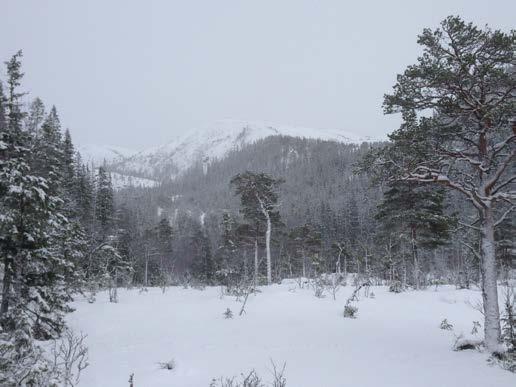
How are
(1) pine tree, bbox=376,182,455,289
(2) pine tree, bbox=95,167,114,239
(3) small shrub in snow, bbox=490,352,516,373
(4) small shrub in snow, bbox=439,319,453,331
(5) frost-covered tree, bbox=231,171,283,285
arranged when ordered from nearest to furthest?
(3) small shrub in snow, bbox=490,352,516,373 → (4) small shrub in snow, bbox=439,319,453,331 → (1) pine tree, bbox=376,182,455,289 → (5) frost-covered tree, bbox=231,171,283,285 → (2) pine tree, bbox=95,167,114,239

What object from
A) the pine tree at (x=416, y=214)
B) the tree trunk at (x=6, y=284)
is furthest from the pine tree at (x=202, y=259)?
the tree trunk at (x=6, y=284)

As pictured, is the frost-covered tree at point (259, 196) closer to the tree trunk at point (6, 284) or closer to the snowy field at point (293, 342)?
the snowy field at point (293, 342)

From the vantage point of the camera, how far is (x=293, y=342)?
1064cm

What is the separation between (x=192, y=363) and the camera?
8.70m

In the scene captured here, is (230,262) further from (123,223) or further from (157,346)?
(157,346)

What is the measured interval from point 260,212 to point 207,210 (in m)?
103

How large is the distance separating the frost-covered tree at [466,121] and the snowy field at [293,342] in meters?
2.17

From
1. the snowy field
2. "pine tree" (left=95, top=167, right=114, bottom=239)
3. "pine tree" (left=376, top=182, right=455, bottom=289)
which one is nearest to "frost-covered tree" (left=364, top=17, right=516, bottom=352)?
the snowy field

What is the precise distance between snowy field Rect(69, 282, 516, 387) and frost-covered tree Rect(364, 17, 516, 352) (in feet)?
7.13

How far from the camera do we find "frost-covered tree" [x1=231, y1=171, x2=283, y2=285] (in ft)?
87.9

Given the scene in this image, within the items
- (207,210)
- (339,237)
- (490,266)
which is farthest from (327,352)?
(207,210)

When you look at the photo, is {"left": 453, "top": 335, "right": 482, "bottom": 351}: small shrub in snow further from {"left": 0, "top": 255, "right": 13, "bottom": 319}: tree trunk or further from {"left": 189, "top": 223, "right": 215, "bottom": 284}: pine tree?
{"left": 189, "top": 223, "right": 215, "bottom": 284}: pine tree

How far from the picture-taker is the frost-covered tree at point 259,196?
26.8m

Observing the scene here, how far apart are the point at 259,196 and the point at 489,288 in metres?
19.7
